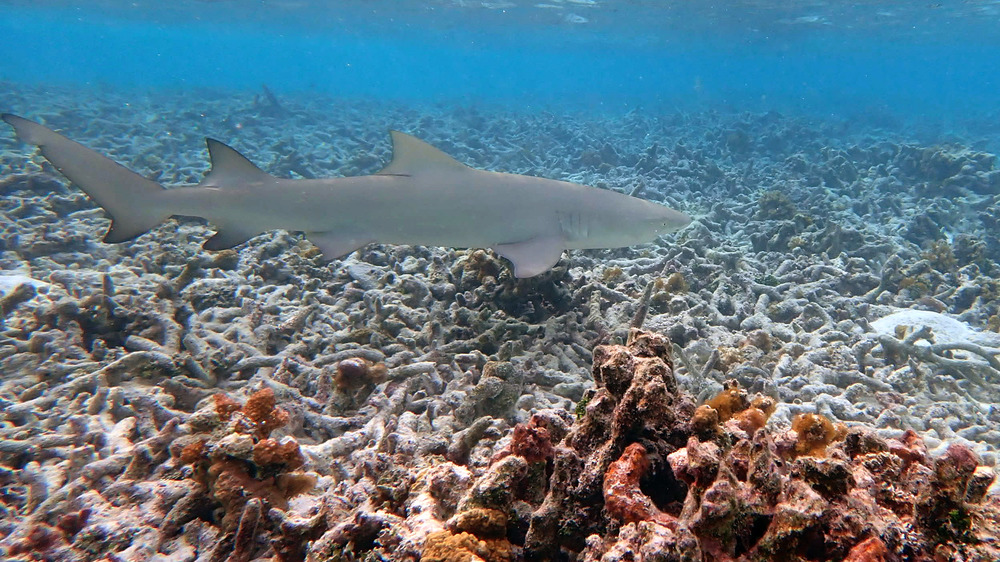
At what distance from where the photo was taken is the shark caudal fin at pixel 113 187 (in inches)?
158

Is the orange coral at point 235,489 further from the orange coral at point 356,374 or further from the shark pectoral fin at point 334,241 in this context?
the shark pectoral fin at point 334,241

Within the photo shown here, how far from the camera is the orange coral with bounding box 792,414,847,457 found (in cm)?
176

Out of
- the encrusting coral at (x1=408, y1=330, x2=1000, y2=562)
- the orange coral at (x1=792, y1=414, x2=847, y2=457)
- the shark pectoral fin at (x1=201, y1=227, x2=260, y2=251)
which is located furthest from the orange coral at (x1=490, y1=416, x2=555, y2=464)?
the shark pectoral fin at (x1=201, y1=227, x2=260, y2=251)

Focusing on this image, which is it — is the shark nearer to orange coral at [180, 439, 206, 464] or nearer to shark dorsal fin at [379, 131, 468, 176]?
shark dorsal fin at [379, 131, 468, 176]

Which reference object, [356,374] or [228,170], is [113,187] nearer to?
[228,170]

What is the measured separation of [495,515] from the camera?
1567 mm

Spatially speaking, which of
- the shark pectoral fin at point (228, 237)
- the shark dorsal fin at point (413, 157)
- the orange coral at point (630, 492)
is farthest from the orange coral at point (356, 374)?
the orange coral at point (630, 492)

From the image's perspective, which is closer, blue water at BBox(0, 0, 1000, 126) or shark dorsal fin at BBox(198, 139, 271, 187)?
shark dorsal fin at BBox(198, 139, 271, 187)

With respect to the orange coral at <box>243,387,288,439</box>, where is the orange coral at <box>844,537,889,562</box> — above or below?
above

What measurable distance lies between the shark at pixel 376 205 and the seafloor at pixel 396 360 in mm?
388

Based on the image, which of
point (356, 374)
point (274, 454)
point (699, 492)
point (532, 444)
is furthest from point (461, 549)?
point (356, 374)

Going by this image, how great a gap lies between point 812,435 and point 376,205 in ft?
12.5

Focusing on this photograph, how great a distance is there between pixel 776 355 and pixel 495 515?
4.29 m

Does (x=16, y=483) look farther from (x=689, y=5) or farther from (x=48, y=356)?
(x=689, y=5)
